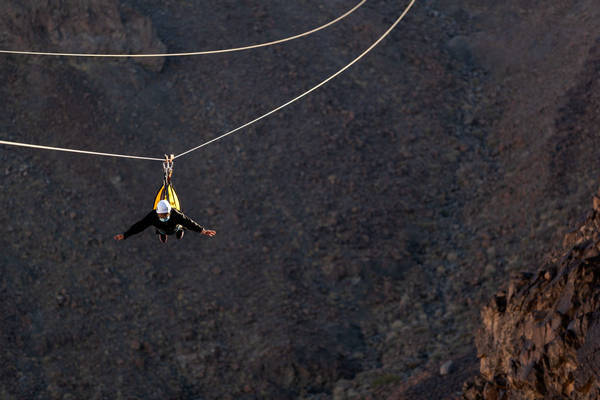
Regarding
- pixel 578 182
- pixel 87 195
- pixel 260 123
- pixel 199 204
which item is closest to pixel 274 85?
pixel 260 123

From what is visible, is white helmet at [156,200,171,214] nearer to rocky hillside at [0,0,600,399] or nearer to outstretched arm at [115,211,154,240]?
outstretched arm at [115,211,154,240]

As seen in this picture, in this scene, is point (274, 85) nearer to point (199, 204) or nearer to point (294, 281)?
point (199, 204)

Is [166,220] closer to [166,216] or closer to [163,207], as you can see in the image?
[166,216]

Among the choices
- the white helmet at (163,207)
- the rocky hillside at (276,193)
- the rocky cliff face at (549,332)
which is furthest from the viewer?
the rocky hillside at (276,193)

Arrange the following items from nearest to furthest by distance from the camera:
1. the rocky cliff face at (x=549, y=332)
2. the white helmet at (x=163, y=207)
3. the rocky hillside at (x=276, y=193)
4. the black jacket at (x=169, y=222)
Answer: the rocky cliff face at (x=549, y=332) → the white helmet at (x=163, y=207) → the black jacket at (x=169, y=222) → the rocky hillside at (x=276, y=193)

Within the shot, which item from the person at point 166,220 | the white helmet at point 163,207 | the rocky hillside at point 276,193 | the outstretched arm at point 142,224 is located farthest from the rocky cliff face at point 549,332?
the outstretched arm at point 142,224

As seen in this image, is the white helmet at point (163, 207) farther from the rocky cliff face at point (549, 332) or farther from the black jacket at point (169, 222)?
the rocky cliff face at point (549, 332)

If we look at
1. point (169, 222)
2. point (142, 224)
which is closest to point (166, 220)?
point (169, 222)

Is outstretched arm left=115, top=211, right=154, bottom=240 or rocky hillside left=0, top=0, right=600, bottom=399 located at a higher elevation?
rocky hillside left=0, top=0, right=600, bottom=399

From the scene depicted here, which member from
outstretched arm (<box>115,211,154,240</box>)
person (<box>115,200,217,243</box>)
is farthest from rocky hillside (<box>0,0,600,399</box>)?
person (<box>115,200,217,243</box>)

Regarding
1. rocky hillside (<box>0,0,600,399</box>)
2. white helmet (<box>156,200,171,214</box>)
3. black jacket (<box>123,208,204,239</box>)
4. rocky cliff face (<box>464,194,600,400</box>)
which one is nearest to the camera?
rocky cliff face (<box>464,194,600,400</box>)
